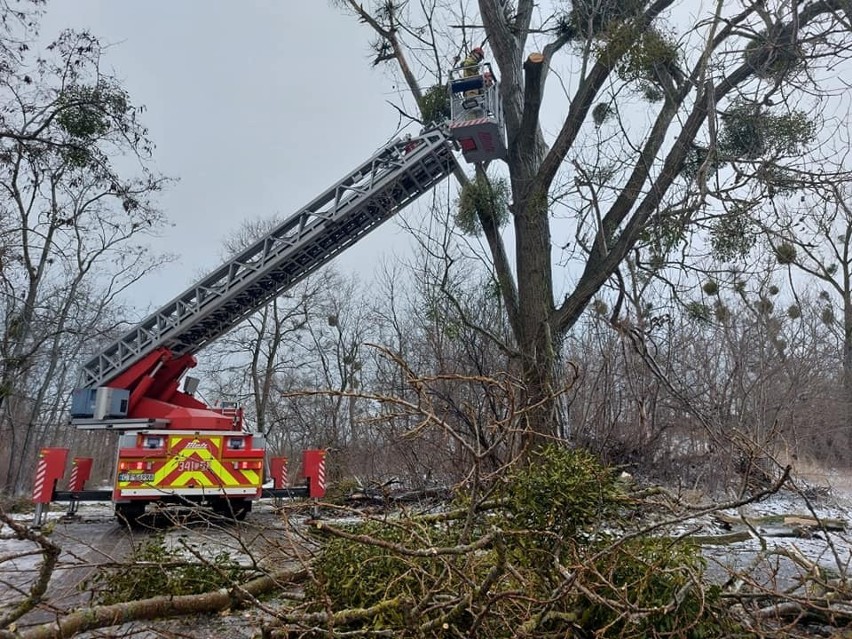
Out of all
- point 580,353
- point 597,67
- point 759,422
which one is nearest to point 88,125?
point 597,67

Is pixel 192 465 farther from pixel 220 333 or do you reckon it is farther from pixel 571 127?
pixel 571 127

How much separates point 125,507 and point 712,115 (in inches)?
323

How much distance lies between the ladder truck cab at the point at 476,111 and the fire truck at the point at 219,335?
0.01 metres

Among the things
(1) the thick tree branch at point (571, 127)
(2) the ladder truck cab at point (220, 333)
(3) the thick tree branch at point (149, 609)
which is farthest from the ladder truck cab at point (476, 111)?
(3) the thick tree branch at point (149, 609)

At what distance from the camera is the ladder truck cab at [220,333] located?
721 cm

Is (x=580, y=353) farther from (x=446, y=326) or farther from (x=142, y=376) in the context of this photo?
(x=142, y=376)

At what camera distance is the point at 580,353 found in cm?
1240

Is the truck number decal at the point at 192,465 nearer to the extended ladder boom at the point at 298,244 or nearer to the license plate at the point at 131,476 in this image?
the license plate at the point at 131,476

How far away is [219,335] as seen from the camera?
28.1 ft

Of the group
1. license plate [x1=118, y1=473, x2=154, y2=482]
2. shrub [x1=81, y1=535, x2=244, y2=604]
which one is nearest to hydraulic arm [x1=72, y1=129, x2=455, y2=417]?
license plate [x1=118, y1=473, x2=154, y2=482]

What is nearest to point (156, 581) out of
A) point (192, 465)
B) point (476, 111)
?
point (192, 465)

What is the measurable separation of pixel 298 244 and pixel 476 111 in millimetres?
2953

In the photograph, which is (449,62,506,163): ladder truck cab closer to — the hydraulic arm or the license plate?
the hydraulic arm

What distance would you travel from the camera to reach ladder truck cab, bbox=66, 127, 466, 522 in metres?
7.21
